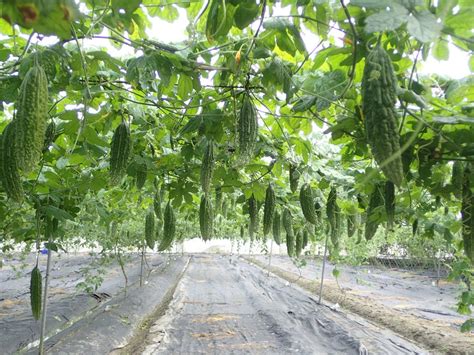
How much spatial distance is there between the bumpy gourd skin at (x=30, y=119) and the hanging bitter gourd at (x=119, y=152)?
104 cm

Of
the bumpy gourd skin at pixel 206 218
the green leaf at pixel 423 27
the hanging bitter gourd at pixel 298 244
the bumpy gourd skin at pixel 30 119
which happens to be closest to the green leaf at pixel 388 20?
the green leaf at pixel 423 27

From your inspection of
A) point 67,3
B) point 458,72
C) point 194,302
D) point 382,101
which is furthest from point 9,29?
point 194,302

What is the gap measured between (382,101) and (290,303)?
11.4 metres

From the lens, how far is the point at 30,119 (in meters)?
1.41

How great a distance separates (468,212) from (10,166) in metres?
2.06

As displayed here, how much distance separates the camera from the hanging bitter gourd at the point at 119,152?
2.51 meters

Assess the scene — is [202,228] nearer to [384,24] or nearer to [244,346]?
[384,24]

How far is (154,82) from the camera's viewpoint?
2.97 m

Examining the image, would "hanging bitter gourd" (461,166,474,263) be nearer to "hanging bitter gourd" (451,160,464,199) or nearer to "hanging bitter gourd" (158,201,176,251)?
A: "hanging bitter gourd" (451,160,464,199)

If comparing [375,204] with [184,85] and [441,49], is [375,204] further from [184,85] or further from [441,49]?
[184,85]

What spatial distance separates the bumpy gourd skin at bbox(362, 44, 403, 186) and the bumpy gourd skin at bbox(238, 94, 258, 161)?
3.48ft

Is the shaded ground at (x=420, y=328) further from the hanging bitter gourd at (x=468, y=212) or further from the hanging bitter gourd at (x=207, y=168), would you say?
the hanging bitter gourd at (x=207, y=168)

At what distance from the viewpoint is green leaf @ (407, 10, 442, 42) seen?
3.53 feet

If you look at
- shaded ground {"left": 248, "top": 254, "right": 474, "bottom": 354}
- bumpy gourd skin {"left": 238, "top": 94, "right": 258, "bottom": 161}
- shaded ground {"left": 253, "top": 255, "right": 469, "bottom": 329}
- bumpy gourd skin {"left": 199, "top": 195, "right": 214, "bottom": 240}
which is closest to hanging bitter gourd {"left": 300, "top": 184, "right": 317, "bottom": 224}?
bumpy gourd skin {"left": 199, "top": 195, "right": 214, "bottom": 240}
